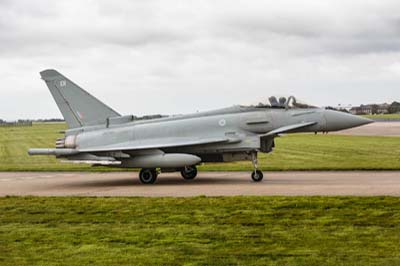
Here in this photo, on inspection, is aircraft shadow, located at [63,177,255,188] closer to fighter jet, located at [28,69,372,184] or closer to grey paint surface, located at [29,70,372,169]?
fighter jet, located at [28,69,372,184]

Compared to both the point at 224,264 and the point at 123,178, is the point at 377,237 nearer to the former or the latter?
the point at 224,264

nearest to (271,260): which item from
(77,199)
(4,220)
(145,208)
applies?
(145,208)

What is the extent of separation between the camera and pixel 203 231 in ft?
29.3

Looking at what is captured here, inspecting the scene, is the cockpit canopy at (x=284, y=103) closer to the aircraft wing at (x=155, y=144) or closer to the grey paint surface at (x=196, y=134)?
the grey paint surface at (x=196, y=134)

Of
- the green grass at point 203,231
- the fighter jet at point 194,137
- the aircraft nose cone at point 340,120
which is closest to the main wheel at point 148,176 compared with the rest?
the fighter jet at point 194,137

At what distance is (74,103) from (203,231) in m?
11.5

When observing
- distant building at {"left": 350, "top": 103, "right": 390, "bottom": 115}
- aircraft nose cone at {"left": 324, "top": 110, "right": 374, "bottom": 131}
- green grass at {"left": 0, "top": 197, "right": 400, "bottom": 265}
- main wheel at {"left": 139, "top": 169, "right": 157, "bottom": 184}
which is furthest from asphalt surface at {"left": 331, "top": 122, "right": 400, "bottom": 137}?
distant building at {"left": 350, "top": 103, "right": 390, "bottom": 115}

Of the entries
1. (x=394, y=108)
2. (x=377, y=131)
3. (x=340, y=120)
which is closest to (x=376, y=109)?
(x=394, y=108)

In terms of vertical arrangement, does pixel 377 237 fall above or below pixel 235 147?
below

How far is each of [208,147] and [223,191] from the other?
11.3ft

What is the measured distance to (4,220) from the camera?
10.4m

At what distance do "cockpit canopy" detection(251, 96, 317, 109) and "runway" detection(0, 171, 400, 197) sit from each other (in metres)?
2.20

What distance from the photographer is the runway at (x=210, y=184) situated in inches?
549

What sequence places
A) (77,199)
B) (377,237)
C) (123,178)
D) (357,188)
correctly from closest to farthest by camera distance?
(377,237) < (77,199) < (357,188) < (123,178)
